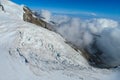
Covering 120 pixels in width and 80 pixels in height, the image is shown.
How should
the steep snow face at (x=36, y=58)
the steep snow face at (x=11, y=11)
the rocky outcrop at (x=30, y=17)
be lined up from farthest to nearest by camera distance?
the rocky outcrop at (x=30, y=17) < the steep snow face at (x=11, y=11) < the steep snow face at (x=36, y=58)

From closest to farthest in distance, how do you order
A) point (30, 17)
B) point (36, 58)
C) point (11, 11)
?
point (36, 58) < point (11, 11) < point (30, 17)

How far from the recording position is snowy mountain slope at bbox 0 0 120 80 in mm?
23812

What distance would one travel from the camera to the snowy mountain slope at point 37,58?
23.8 m

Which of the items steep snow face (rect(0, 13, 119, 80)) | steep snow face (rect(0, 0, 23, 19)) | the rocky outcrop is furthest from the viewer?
the rocky outcrop

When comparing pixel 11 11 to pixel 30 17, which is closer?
pixel 11 11

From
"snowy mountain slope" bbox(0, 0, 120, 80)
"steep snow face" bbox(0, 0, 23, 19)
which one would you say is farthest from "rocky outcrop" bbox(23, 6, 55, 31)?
"snowy mountain slope" bbox(0, 0, 120, 80)

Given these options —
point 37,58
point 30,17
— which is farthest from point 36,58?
point 30,17

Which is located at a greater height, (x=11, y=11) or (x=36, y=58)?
(x=11, y=11)

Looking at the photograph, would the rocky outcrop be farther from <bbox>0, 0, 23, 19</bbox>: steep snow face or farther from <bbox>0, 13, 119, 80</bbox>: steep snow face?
<bbox>0, 13, 119, 80</bbox>: steep snow face

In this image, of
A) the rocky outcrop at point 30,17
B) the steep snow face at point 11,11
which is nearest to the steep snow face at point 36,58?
the steep snow face at point 11,11

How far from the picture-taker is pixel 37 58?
26766 millimetres

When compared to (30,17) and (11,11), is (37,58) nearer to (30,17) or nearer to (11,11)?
(11,11)

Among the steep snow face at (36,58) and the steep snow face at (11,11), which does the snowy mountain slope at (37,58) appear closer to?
the steep snow face at (36,58)

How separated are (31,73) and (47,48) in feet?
20.3
